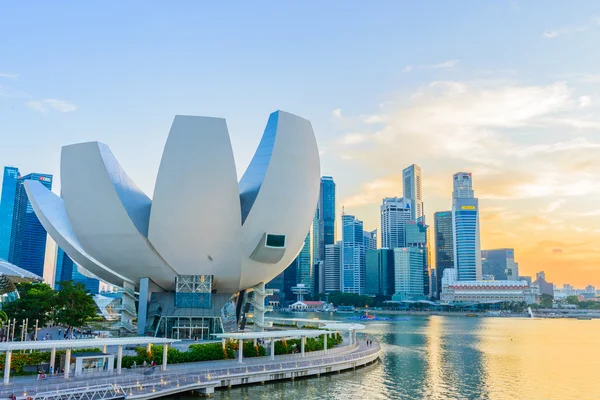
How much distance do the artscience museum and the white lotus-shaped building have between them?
77 mm

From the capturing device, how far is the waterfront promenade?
903 inches

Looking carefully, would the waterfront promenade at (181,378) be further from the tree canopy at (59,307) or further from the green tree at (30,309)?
the green tree at (30,309)

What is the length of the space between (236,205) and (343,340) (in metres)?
17.0

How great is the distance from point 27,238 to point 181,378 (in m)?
190

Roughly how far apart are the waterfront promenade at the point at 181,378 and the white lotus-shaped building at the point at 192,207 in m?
9.75

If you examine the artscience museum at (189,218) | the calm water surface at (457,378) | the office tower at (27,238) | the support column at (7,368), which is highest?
the office tower at (27,238)

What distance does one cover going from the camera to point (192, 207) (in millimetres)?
37219

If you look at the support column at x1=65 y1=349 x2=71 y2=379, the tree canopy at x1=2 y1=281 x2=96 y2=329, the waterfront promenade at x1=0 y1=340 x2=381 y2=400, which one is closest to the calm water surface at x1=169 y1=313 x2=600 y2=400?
the waterfront promenade at x1=0 y1=340 x2=381 y2=400

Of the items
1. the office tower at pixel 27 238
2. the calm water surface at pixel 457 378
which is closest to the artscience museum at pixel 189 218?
the calm water surface at pixel 457 378

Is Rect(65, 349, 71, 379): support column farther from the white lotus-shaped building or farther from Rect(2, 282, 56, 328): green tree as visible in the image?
Rect(2, 282, 56, 328): green tree

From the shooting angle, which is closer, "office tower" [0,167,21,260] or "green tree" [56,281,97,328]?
"green tree" [56,281,97,328]

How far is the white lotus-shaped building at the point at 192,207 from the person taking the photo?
1439 inches

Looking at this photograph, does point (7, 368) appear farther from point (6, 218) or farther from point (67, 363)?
point (6, 218)

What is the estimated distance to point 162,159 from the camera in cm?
3641
